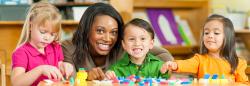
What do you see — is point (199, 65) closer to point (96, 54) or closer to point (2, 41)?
point (96, 54)

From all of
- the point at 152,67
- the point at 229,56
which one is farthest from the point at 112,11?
the point at 229,56

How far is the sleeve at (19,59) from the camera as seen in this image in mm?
1992

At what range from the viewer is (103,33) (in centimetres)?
237

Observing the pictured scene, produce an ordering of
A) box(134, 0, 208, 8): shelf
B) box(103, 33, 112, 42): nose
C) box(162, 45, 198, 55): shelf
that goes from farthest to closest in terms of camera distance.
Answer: box(162, 45, 198, 55): shelf
box(134, 0, 208, 8): shelf
box(103, 33, 112, 42): nose

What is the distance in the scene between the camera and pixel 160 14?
4.41 m

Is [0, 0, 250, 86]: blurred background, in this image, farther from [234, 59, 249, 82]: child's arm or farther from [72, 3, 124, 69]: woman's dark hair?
[234, 59, 249, 82]: child's arm

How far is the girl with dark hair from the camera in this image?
2193 mm

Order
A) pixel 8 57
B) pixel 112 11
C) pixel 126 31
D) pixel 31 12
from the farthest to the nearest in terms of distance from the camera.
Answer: pixel 8 57 → pixel 112 11 → pixel 126 31 → pixel 31 12

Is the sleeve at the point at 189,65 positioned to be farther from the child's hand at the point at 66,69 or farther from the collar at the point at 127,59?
the child's hand at the point at 66,69

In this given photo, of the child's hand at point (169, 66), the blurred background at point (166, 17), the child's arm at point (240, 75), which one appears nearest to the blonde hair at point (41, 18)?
the child's hand at point (169, 66)

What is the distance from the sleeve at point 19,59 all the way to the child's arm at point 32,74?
1.8 inches

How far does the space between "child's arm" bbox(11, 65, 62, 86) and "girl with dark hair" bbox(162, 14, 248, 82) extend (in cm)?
58

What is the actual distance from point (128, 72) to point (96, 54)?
0.34 metres

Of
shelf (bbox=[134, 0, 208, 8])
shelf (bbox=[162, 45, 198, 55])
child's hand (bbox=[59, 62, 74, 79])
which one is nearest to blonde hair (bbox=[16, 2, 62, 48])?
child's hand (bbox=[59, 62, 74, 79])
